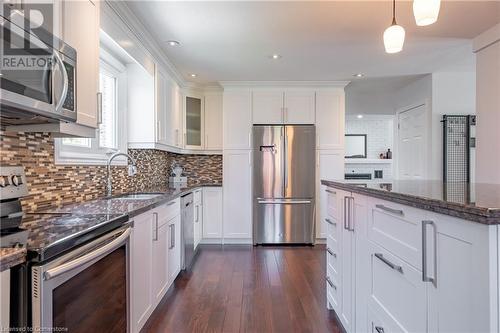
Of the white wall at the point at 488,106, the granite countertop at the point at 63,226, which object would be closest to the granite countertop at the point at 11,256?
the granite countertop at the point at 63,226

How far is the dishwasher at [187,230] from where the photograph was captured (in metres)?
3.11

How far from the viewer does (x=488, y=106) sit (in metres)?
2.95

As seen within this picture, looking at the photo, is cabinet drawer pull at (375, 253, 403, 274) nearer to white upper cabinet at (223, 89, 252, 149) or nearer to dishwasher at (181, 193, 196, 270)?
dishwasher at (181, 193, 196, 270)

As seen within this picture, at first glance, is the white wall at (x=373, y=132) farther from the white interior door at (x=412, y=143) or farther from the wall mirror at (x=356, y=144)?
the white interior door at (x=412, y=143)

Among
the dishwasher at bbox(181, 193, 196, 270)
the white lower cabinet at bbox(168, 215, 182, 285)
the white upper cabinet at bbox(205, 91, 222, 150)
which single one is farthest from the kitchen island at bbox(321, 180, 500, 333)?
the white upper cabinet at bbox(205, 91, 222, 150)

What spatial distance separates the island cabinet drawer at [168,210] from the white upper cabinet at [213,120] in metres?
1.76

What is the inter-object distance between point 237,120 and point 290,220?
1631mm

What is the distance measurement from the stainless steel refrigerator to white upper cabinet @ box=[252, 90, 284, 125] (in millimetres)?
136

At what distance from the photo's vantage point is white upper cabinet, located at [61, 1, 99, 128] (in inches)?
59.4

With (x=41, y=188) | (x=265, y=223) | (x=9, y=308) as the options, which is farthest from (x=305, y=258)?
(x=9, y=308)

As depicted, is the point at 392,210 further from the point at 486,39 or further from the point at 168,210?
the point at 486,39

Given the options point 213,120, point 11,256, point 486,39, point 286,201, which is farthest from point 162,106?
point 486,39

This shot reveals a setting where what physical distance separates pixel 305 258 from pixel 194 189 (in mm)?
1628

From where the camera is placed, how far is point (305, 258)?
3.69 metres
